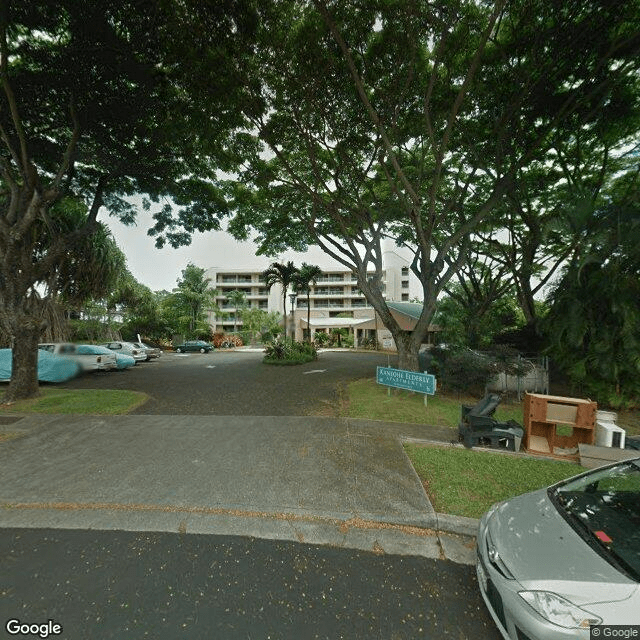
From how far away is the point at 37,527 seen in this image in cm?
326

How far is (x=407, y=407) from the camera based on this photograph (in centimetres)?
802

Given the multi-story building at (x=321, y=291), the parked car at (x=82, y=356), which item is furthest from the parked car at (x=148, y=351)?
the multi-story building at (x=321, y=291)

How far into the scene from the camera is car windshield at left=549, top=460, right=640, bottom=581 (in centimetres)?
213

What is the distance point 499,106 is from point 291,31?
20.1 feet

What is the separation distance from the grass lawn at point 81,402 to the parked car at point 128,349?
912 cm

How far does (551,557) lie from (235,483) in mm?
3552

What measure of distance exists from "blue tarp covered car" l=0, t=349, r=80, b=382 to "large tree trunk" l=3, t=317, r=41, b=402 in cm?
297

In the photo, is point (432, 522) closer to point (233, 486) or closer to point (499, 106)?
→ point (233, 486)

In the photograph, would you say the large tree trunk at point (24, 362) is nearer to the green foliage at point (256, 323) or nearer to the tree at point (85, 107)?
the tree at point (85, 107)

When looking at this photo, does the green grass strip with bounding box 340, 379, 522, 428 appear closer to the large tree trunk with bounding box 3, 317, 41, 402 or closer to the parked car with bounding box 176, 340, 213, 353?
the large tree trunk with bounding box 3, 317, 41, 402

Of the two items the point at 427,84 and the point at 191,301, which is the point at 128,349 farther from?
the point at 427,84

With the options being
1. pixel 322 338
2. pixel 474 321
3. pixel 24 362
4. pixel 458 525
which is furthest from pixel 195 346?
pixel 458 525

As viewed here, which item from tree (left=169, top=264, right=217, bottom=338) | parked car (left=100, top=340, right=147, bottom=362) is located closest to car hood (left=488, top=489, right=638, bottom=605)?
parked car (left=100, top=340, right=147, bottom=362)

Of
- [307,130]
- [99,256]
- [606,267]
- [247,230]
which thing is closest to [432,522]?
[606,267]
